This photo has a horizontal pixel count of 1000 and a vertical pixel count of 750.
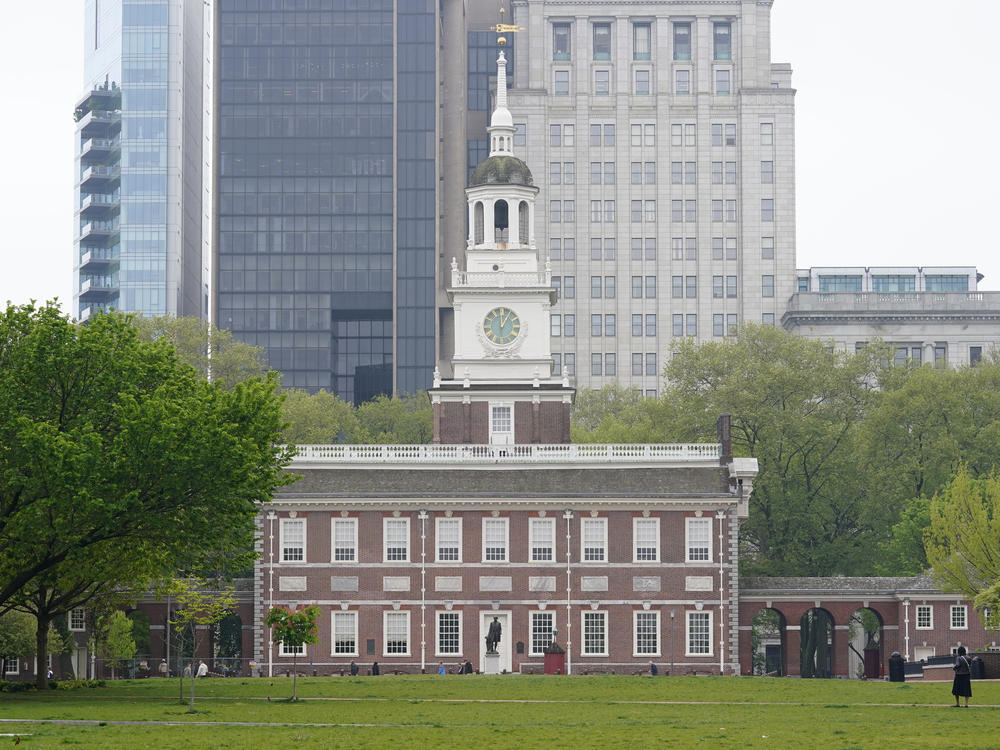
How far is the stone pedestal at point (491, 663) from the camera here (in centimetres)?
8644

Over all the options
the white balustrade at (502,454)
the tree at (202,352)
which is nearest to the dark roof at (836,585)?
the white balustrade at (502,454)

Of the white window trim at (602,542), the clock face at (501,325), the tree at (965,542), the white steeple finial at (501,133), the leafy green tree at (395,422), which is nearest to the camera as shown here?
the tree at (965,542)

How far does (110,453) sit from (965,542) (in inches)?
1579

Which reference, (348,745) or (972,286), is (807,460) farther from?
(972,286)

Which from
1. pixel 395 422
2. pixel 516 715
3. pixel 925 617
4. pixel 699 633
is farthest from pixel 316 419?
pixel 516 715

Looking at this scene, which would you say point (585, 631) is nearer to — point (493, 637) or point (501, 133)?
point (493, 637)

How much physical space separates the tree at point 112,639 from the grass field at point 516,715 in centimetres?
1520

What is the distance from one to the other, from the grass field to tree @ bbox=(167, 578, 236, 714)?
451cm

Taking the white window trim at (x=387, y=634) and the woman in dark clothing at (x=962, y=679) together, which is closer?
the woman in dark clothing at (x=962, y=679)

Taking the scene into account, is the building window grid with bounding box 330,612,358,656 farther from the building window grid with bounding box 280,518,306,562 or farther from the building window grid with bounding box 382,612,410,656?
the building window grid with bounding box 280,518,306,562

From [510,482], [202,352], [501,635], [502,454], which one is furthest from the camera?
[202,352]

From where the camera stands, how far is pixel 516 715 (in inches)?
1992

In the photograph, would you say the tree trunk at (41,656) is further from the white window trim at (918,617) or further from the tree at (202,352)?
the tree at (202,352)

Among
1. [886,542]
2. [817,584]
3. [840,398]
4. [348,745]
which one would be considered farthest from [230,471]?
[840,398]
